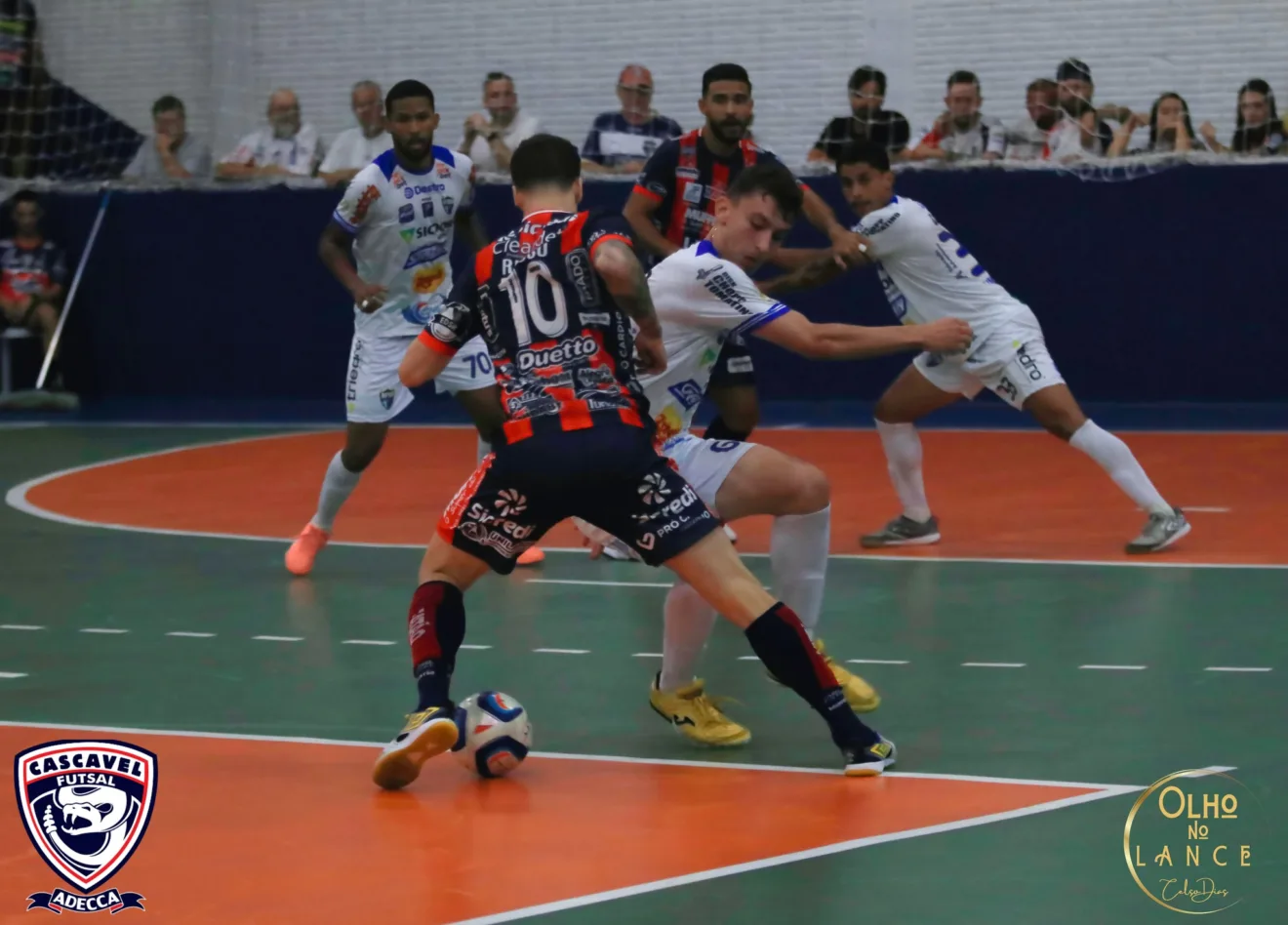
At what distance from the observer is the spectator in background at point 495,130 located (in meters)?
17.7

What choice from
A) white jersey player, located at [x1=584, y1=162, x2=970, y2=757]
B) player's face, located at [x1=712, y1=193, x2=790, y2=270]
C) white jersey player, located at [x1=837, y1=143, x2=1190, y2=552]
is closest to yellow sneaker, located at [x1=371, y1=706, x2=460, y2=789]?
white jersey player, located at [x1=584, y1=162, x2=970, y2=757]

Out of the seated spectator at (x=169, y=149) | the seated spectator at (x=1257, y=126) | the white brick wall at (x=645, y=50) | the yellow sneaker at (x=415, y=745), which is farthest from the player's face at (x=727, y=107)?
the seated spectator at (x=169, y=149)

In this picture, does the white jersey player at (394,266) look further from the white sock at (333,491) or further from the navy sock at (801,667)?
the navy sock at (801,667)

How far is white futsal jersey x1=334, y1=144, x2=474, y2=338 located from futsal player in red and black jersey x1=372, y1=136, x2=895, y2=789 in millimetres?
3950

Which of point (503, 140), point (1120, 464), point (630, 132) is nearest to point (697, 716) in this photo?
point (1120, 464)

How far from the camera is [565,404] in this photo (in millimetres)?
5680

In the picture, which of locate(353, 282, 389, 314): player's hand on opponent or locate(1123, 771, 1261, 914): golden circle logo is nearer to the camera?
locate(1123, 771, 1261, 914): golden circle logo

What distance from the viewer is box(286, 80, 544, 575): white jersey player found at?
9.64 m

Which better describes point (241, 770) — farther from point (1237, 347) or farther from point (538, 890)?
point (1237, 347)

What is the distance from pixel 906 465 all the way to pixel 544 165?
4714 mm

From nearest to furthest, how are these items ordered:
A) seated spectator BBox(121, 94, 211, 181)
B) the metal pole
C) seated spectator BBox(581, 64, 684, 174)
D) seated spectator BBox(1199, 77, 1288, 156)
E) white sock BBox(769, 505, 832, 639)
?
white sock BBox(769, 505, 832, 639) → seated spectator BBox(1199, 77, 1288, 156) → seated spectator BBox(581, 64, 684, 174) → the metal pole → seated spectator BBox(121, 94, 211, 181)

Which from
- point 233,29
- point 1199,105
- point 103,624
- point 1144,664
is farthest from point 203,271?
point 1144,664

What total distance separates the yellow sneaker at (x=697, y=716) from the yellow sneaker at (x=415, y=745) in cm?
85

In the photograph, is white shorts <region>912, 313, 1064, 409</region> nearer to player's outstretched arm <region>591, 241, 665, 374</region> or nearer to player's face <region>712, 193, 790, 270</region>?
player's face <region>712, 193, 790, 270</region>
